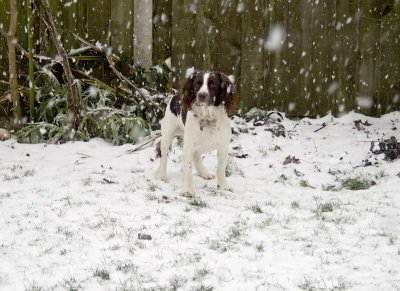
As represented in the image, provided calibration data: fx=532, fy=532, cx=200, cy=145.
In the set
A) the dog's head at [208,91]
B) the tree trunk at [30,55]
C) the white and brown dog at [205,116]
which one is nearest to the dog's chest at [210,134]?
the white and brown dog at [205,116]

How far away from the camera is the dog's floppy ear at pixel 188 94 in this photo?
4727 millimetres

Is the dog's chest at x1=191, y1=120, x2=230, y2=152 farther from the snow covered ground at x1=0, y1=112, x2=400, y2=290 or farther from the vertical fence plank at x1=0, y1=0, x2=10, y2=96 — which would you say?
the vertical fence plank at x1=0, y1=0, x2=10, y2=96

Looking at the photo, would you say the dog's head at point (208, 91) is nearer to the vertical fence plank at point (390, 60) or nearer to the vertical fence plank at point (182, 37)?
the vertical fence plank at point (182, 37)

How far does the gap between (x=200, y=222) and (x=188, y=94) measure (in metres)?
1.34

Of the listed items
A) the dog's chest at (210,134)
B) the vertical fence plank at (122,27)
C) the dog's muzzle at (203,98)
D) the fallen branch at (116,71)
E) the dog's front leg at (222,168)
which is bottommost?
the dog's front leg at (222,168)

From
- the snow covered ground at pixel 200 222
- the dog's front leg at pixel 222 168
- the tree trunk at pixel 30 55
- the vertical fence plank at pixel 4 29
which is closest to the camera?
the snow covered ground at pixel 200 222

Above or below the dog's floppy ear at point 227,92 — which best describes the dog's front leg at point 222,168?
below

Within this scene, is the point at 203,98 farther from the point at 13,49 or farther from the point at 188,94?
the point at 13,49

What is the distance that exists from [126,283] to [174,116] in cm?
272

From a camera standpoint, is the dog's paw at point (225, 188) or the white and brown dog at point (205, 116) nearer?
the white and brown dog at point (205, 116)

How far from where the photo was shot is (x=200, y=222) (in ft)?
12.7

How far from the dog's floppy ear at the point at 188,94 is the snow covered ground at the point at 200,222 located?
81 cm

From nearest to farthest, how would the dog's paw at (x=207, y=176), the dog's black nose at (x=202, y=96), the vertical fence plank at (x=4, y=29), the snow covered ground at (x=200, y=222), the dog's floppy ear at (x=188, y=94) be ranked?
the snow covered ground at (x=200, y=222), the dog's black nose at (x=202, y=96), the dog's floppy ear at (x=188, y=94), the dog's paw at (x=207, y=176), the vertical fence plank at (x=4, y=29)

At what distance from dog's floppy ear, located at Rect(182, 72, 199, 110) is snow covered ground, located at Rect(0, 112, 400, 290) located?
813mm
